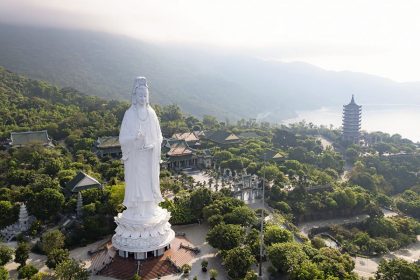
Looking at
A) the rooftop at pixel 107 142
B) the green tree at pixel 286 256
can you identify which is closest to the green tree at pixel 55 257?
the green tree at pixel 286 256

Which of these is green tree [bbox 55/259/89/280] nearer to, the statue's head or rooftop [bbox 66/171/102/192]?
the statue's head

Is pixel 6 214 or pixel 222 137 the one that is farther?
pixel 222 137

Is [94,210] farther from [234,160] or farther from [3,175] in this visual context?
[234,160]

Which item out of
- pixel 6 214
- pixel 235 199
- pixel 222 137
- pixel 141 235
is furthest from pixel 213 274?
pixel 222 137

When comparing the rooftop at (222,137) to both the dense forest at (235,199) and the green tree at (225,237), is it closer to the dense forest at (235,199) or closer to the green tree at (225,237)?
the dense forest at (235,199)

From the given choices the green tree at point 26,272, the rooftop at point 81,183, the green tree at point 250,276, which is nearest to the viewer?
the green tree at point 250,276

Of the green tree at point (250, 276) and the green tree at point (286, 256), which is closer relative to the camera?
the green tree at point (250, 276)

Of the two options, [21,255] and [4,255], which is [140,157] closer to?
[21,255]
